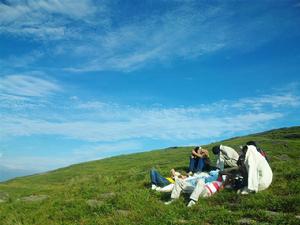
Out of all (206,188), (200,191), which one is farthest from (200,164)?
(200,191)

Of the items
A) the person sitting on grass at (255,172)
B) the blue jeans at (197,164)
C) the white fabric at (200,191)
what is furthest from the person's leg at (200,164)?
the white fabric at (200,191)

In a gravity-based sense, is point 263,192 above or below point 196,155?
below

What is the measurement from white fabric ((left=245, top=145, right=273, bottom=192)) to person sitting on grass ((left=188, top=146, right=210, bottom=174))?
28.3 feet

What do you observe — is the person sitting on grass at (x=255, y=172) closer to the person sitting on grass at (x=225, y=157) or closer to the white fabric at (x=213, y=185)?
the white fabric at (x=213, y=185)

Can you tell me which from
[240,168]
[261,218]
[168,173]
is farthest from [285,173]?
[168,173]

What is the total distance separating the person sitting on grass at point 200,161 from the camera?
2458 cm

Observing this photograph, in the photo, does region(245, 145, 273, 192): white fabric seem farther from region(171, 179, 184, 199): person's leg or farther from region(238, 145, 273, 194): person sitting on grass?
region(171, 179, 184, 199): person's leg

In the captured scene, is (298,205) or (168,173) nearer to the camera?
(298,205)

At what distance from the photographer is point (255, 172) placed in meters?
15.5

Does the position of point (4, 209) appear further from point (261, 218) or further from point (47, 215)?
point (261, 218)

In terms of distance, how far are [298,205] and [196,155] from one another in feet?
40.8

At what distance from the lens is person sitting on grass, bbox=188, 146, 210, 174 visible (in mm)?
24578

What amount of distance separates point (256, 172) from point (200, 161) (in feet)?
30.6

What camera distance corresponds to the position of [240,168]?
16.3m
